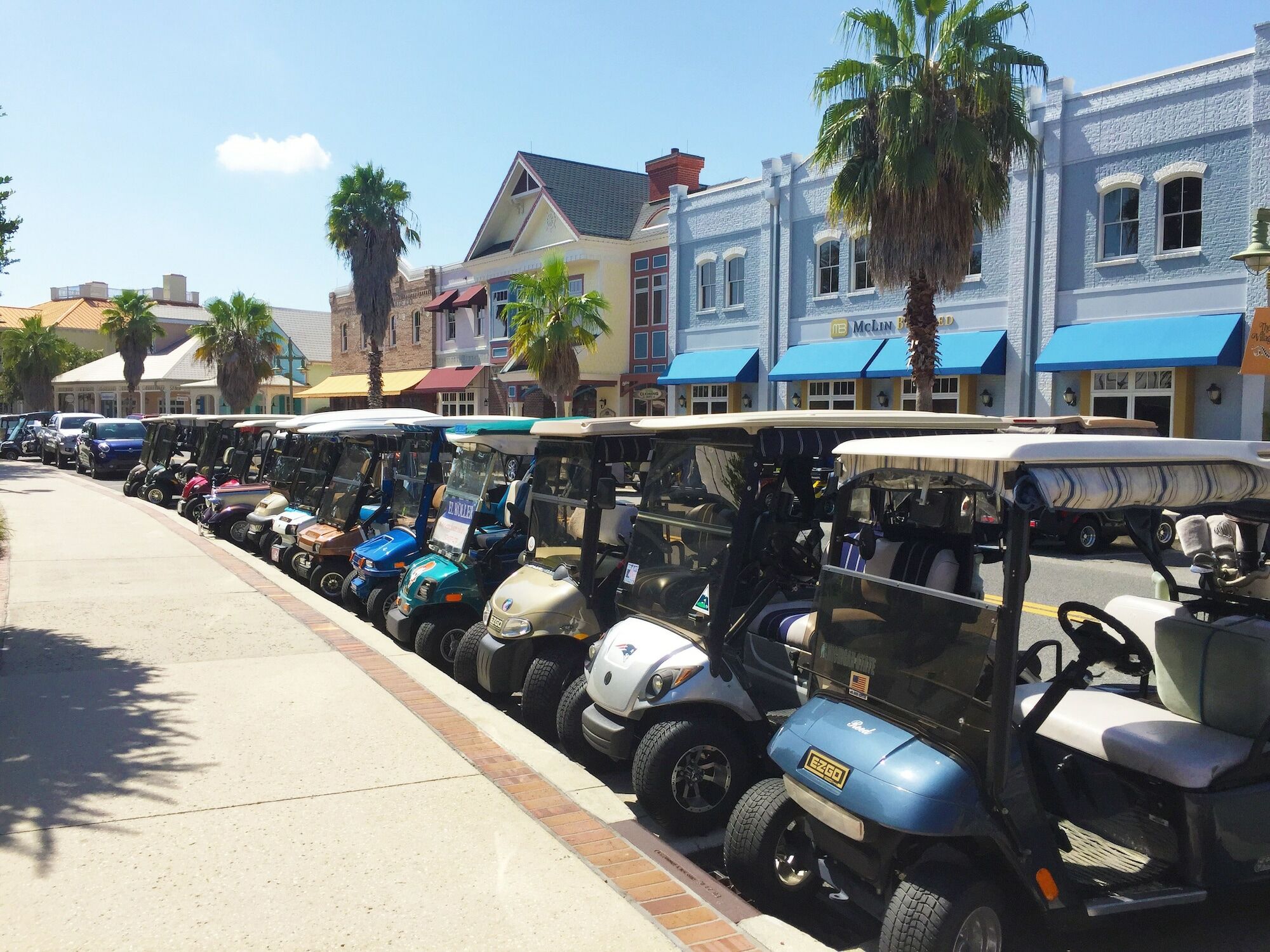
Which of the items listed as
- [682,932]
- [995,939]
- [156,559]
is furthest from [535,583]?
[156,559]

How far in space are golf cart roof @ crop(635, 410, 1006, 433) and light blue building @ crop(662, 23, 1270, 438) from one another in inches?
546

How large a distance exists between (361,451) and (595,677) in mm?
6793

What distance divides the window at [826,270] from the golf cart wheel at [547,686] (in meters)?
21.3

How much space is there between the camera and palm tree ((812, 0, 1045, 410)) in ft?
57.9

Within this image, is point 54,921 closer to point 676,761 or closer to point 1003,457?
point 676,761

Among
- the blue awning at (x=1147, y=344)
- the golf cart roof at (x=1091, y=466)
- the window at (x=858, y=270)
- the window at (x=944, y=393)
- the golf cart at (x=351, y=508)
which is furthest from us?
the window at (x=858, y=270)

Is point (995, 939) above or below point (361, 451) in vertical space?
below

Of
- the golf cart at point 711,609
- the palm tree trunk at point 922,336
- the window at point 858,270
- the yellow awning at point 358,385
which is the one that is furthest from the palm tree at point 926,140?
the yellow awning at point 358,385

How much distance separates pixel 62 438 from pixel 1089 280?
3236 cm

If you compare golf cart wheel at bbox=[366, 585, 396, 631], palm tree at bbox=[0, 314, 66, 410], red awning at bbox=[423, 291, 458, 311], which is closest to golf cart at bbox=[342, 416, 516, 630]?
golf cart wheel at bbox=[366, 585, 396, 631]

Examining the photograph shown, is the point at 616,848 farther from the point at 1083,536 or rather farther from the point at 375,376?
the point at 375,376

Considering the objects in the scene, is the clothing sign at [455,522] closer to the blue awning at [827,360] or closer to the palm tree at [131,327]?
the blue awning at [827,360]

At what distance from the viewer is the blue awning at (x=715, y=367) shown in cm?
2802

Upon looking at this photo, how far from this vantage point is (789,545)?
5.62 m
